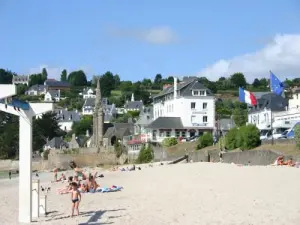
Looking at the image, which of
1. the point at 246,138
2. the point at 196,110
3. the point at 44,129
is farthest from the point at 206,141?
the point at 44,129

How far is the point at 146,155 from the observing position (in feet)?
195

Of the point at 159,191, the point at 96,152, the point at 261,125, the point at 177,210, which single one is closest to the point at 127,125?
the point at 96,152

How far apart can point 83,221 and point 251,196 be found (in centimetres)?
646

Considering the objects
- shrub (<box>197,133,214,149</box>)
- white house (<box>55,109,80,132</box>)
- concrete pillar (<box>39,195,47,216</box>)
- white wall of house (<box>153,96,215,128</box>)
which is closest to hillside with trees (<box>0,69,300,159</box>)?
white house (<box>55,109,80,132</box>)

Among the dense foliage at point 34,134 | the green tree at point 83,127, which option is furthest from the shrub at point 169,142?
the green tree at point 83,127

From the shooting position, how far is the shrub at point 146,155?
59.0 metres

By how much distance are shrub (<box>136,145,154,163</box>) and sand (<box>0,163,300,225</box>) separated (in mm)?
32161

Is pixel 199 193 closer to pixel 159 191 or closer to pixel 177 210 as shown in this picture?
pixel 159 191

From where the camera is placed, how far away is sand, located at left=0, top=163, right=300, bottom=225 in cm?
1439

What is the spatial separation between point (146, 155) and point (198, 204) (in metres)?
42.2

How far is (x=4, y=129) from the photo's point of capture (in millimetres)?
99500

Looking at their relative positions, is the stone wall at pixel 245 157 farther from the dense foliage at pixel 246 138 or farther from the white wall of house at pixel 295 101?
the white wall of house at pixel 295 101

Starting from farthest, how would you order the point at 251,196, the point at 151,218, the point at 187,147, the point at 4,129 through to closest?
the point at 4,129 < the point at 187,147 < the point at 251,196 < the point at 151,218

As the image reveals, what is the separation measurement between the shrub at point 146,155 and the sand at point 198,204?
32161 millimetres
